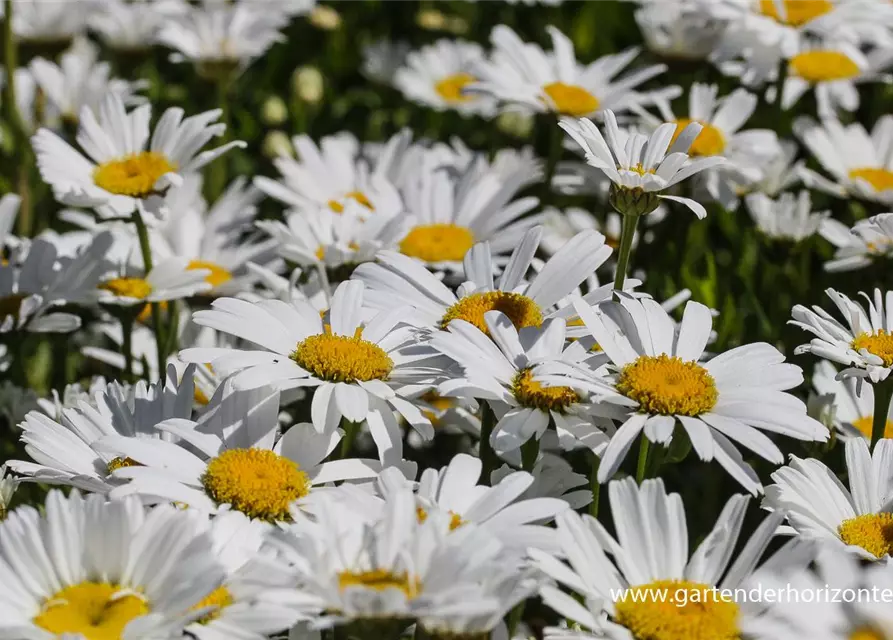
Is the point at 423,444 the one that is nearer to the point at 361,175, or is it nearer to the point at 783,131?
the point at 361,175

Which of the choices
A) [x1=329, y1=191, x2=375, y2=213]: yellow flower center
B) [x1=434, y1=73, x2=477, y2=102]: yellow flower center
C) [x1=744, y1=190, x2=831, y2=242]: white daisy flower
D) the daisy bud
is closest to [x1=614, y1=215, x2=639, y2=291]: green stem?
the daisy bud

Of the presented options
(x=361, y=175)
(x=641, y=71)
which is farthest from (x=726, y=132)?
(x=361, y=175)

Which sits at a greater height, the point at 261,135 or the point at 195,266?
the point at 261,135

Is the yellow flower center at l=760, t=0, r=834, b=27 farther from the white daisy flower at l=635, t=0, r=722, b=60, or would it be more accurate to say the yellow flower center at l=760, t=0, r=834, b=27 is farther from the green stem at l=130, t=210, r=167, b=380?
the green stem at l=130, t=210, r=167, b=380

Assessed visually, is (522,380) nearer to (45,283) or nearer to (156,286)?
(156,286)

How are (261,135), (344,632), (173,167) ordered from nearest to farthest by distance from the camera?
(344,632), (173,167), (261,135)
